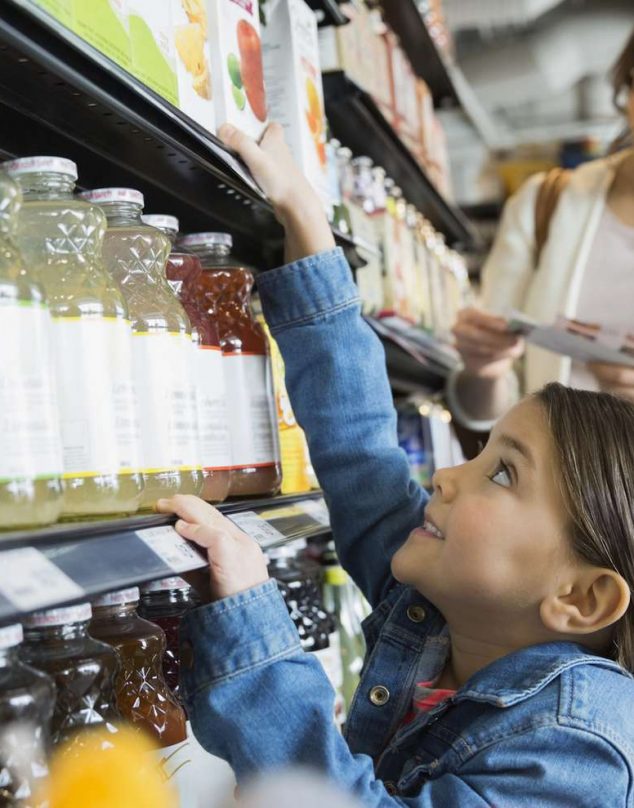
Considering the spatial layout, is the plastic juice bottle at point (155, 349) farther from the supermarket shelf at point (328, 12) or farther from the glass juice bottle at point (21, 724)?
the supermarket shelf at point (328, 12)

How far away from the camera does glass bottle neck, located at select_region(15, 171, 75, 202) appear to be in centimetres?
110

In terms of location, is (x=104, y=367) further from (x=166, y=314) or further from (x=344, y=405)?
(x=344, y=405)

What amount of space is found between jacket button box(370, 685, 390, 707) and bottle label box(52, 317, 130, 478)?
66 centimetres

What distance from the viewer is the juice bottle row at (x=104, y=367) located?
3.08 ft

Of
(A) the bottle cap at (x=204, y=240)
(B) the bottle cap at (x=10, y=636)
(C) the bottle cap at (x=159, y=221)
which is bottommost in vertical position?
(B) the bottle cap at (x=10, y=636)

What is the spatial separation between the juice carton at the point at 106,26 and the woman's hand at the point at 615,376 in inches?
58.5

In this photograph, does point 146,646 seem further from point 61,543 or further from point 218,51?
point 218,51

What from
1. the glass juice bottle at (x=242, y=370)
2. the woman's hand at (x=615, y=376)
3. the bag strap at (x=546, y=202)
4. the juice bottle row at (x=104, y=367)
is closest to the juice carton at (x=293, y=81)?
the glass juice bottle at (x=242, y=370)

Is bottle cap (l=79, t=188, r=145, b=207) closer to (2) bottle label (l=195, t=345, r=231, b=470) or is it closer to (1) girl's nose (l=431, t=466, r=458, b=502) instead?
(2) bottle label (l=195, t=345, r=231, b=470)

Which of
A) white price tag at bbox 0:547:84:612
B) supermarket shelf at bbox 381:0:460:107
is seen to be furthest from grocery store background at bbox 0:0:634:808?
supermarket shelf at bbox 381:0:460:107

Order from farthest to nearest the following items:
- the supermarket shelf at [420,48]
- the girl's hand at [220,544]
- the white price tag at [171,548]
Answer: the supermarket shelf at [420,48] < the girl's hand at [220,544] < the white price tag at [171,548]

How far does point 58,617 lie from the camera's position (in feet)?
3.42

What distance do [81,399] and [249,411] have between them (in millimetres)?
456

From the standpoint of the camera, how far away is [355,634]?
2.45 meters
